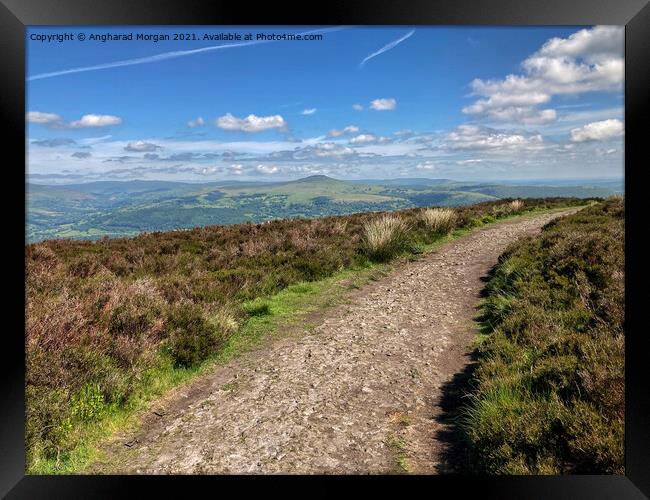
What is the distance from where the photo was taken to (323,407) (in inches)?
203

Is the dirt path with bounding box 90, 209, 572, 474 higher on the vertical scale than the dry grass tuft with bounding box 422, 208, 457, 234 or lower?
lower

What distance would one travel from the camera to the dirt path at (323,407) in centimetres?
419

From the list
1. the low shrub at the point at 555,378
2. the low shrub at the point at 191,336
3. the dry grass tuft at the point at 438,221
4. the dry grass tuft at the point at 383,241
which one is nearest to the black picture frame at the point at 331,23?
the low shrub at the point at 555,378

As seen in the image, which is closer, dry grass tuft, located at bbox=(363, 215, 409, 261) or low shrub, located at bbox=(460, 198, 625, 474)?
low shrub, located at bbox=(460, 198, 625, 474)

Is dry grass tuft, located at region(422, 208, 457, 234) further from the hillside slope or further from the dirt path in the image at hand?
the dirt path

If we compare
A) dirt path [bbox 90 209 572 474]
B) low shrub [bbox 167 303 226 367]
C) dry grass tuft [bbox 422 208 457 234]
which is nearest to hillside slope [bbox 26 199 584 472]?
low shrub [bbox 167 303 226 367]

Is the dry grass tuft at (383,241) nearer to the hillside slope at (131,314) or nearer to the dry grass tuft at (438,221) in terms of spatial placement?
the hillside slope at (131,314)

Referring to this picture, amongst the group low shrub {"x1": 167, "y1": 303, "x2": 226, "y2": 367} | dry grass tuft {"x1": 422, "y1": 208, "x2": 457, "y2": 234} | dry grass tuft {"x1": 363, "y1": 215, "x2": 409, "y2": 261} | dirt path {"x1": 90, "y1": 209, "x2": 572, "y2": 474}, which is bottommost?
dirt path {"x1": 90, "y1": 209, "x2": 572, "y2": 474}

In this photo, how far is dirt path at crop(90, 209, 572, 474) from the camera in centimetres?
419

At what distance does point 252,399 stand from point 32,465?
232 centimetres

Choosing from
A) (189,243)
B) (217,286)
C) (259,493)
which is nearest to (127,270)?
(217,286)

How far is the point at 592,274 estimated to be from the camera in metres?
8.20

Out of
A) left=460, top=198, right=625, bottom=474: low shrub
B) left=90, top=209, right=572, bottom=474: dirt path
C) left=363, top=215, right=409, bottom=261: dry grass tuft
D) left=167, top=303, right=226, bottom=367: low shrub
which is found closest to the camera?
left=460, top=198, right=625, bottom=474: low shrub

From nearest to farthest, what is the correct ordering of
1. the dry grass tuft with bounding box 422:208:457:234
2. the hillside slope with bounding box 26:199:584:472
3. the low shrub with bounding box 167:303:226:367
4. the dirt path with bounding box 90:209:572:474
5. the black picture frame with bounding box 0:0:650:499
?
the black picture frame with bounding box 0:0:650:499, the dirt path with bounding box 90:209:572:474, the hillside slope with bounding box 26:199:584:472, the low shrub with bounding box 167:303:226:367, the dry grass tuft with bounding box 422:208:457:234
